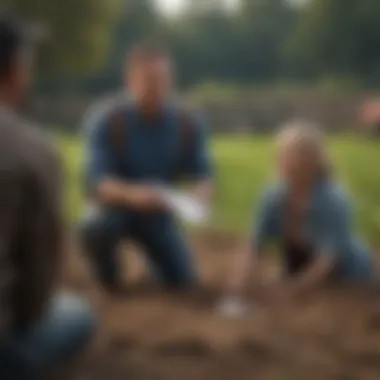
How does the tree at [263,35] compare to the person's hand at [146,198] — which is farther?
the person's hand at [146,198]

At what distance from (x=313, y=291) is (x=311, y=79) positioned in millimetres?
484

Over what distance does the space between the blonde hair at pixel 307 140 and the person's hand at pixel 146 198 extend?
0.31m

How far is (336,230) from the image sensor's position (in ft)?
8.14

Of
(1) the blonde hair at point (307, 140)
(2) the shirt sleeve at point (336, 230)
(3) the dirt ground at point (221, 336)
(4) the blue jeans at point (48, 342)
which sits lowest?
(4) the blue jeans at point (48, 342)

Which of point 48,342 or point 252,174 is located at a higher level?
point 252,174

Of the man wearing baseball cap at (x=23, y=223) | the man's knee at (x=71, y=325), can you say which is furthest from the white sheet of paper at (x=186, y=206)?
the man wearing baseball cap at (x=23, y=223)

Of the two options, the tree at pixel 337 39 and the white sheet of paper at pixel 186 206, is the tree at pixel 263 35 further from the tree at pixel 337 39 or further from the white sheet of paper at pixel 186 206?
the white sheet of paper at pixel 186 206

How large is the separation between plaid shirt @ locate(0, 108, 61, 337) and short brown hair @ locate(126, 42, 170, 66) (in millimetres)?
882

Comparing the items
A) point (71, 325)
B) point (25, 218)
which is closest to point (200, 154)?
point (71, 325)

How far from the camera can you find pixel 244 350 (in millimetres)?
2129

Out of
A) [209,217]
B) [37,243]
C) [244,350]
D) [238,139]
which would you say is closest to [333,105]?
[238,139]

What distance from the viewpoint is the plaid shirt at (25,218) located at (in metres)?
Answer: 1.56

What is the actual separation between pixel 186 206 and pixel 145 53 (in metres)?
0.36

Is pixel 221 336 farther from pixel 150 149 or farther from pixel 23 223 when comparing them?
pixel 23 223
